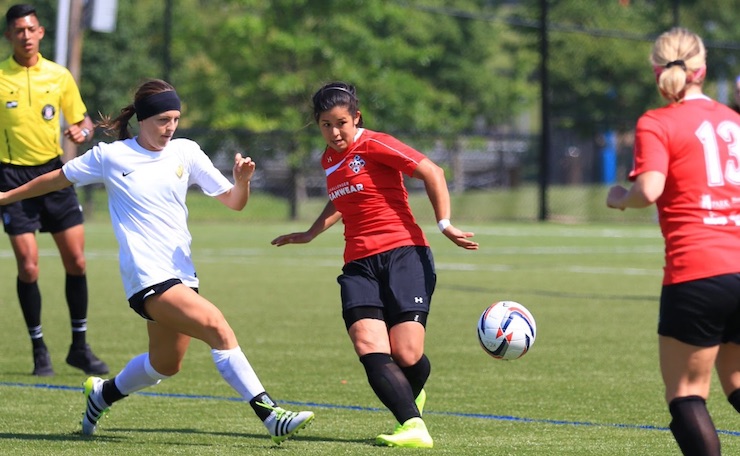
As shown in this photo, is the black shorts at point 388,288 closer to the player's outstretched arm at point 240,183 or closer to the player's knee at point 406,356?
the player's knee at point 406,356

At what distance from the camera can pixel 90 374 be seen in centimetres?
900

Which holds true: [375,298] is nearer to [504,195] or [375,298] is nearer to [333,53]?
[504,195]

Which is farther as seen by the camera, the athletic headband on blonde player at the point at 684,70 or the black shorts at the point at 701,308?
the athletic headband on blonde player at the point at 684,70

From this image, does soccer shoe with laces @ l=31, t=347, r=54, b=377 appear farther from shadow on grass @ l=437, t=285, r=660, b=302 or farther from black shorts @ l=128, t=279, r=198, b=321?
shadow on grass @ l=437, t=285, r=660, b=302

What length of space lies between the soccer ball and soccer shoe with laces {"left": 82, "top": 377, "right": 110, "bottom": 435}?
2.10 m

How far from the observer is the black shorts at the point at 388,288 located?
6.59 metres

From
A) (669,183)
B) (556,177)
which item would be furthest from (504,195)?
(669,183)

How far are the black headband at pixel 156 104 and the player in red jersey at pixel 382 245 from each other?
2.40 feet

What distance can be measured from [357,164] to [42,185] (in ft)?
5.29

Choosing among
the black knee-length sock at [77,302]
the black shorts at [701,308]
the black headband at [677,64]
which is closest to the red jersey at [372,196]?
the black headband at [677,64]

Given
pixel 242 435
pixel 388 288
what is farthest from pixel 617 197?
pixel 242 435

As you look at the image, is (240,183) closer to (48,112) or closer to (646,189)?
(646,189)

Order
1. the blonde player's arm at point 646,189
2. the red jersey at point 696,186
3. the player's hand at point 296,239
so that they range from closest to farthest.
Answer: the blonde player's arm at point 646,189, the red jersey at point 696,186, the player's hand at point 296,239

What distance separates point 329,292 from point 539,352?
16.8ft
